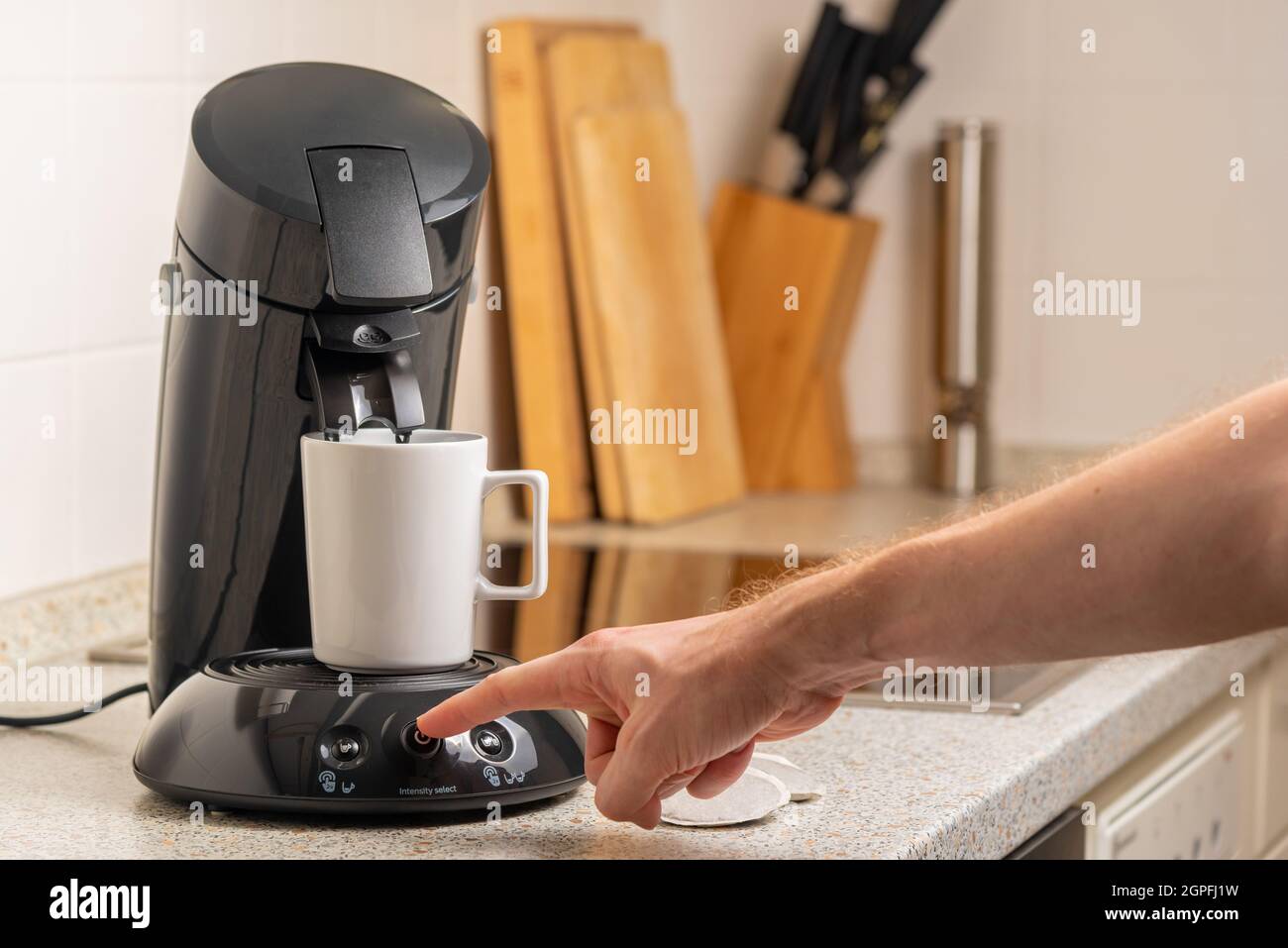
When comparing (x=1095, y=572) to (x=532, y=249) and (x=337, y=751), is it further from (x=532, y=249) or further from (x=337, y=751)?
(x=532, y=249)

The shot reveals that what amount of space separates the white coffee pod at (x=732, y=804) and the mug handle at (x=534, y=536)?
0.12 meters

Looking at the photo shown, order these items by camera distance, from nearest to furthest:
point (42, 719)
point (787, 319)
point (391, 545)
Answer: point (391, 545) → point (42, 719) → point (787, 319)

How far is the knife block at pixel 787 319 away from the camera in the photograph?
1.93 meters

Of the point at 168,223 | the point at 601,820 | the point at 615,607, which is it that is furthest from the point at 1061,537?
the point at 168,223

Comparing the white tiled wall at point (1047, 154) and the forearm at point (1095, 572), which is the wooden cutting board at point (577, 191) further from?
the forearm at point (1095, 572)

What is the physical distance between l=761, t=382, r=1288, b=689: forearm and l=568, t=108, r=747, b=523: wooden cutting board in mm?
1007

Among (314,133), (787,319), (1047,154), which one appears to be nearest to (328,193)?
(314,133)

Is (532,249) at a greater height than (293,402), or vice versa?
(532,249)

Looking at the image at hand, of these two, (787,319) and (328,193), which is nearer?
(328,193)

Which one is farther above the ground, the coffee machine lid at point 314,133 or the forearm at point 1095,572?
the coffee machine lid at point 314,133

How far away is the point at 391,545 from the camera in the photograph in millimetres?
755

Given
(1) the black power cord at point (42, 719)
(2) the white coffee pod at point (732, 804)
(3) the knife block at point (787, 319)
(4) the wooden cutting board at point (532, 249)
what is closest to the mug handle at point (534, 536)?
(2) the white coffee pod at point (732, 804)

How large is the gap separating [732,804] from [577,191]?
3.37 feet
